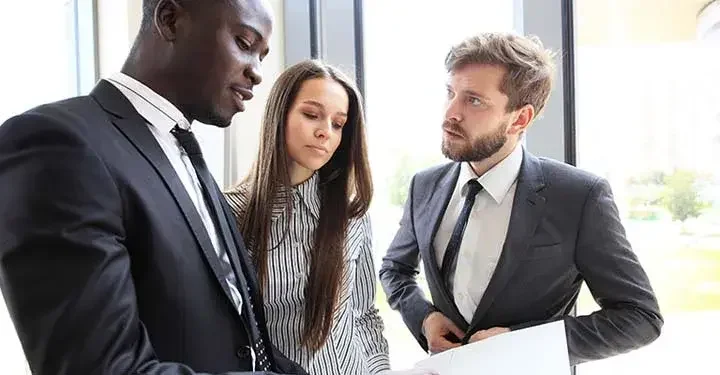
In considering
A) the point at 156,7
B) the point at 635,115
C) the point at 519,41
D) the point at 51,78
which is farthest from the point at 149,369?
the point at 51,78

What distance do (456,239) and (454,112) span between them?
0.26 m

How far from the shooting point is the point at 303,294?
1395 mm

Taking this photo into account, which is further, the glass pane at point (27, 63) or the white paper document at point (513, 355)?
the glass pane at point (27, 63)

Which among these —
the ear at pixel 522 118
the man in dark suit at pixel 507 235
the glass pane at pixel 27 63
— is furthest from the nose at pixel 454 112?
the glass pane at pixel 27 63

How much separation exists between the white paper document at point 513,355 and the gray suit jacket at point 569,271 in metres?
0.10

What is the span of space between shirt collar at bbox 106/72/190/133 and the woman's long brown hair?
491 millimetres

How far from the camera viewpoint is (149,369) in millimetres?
756

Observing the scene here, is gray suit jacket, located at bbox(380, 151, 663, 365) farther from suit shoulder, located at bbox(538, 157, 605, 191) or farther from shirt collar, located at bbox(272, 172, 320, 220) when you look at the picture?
shirt collar, located at bbox(272, 172, 320, 220)

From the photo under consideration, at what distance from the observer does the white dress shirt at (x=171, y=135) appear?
911 millimetres

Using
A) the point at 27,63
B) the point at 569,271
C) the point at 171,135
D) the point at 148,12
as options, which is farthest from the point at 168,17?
the point at 27,63

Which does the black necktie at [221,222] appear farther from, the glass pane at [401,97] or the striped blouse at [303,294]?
the glass pane at [401,97]

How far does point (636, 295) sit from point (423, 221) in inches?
17.9

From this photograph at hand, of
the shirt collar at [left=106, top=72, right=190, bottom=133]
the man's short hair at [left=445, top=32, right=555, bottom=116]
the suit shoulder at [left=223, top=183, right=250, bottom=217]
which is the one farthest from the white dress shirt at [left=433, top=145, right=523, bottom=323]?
the shirt collar at [left=106, top=72, right=190, bottom=133]

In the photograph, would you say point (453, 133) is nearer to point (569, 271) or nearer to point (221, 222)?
point (569, 271)
